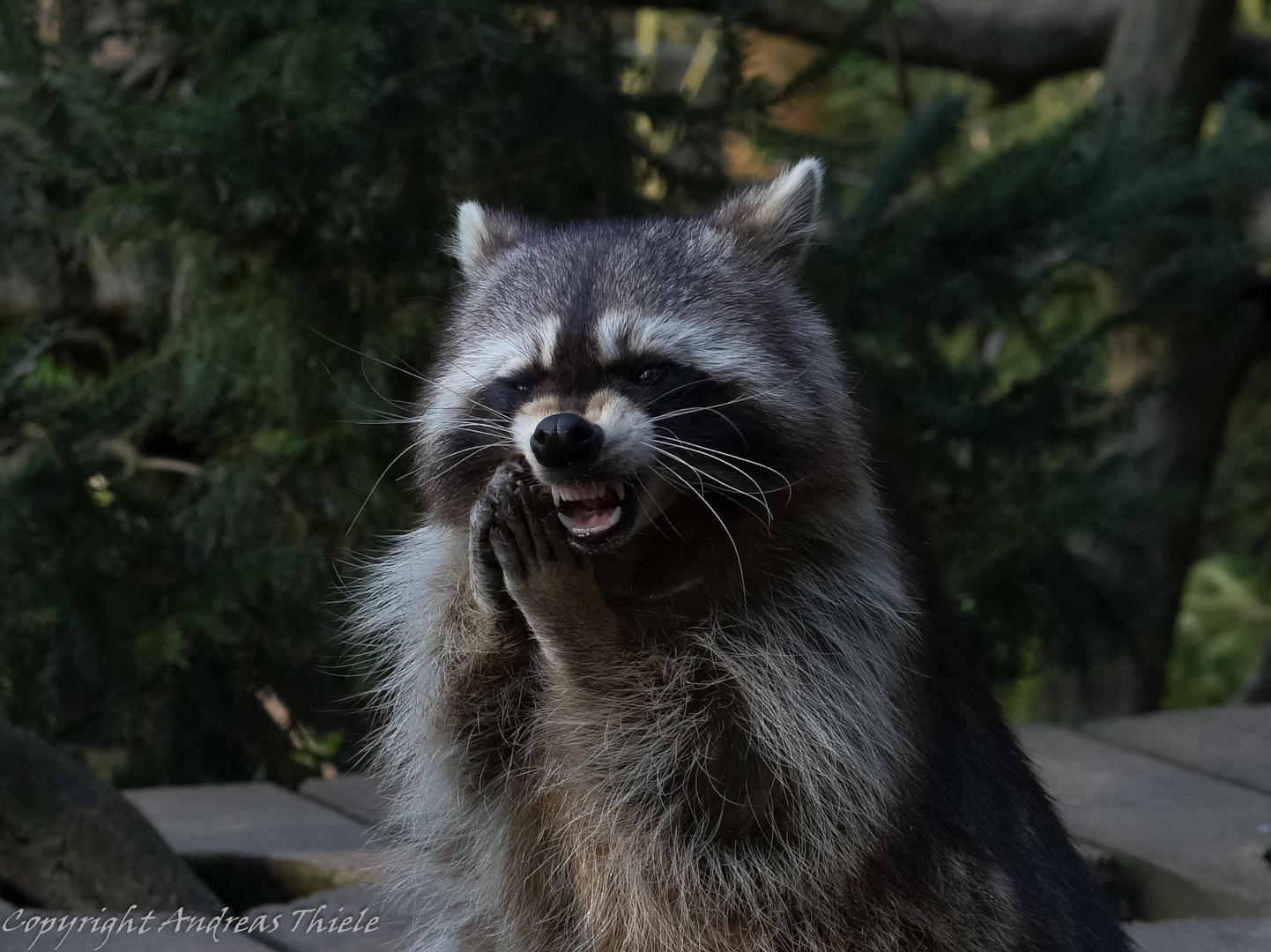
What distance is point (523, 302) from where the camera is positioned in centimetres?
227

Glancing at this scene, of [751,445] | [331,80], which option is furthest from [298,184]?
[751,445]

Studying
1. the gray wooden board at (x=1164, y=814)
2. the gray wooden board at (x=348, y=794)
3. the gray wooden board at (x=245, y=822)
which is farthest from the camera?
the gray wooden board at (x=348, y=794)

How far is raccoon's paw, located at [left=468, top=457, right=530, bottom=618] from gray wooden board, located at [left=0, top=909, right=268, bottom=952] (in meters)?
0.76

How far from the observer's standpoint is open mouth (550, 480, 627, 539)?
1.96 m

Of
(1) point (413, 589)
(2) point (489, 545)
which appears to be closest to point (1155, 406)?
(1) point (413, 589)

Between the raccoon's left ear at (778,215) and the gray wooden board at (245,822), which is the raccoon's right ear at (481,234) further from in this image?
the gray wooden board at (245,822)

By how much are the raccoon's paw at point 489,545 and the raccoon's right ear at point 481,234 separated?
2.10 feet

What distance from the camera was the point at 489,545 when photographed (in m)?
1.99

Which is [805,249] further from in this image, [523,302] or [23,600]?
[23,600]

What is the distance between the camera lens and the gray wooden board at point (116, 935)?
7.54 feet

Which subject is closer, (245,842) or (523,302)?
(523,302)

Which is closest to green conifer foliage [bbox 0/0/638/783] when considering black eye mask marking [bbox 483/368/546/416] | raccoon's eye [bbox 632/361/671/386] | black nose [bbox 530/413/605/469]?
black eye mask marking [bbox 483/368/546/416]

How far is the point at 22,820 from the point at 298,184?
63.1 inches

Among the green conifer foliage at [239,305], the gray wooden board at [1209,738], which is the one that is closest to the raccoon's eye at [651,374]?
the green conifer foliage at [239,305]
